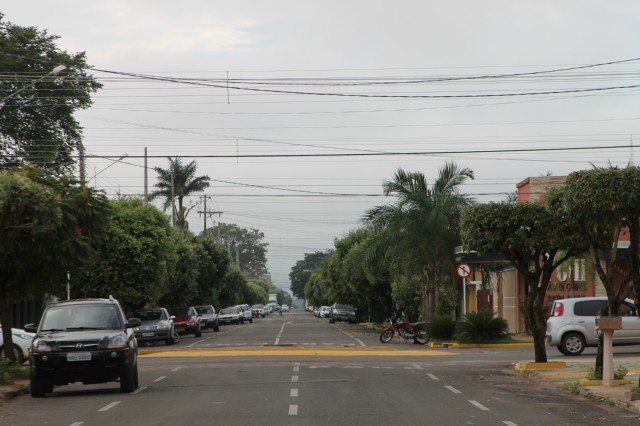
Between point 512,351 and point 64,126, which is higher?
point 64,126

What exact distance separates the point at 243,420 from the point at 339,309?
70.0 m

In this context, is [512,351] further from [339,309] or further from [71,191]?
[339,309]

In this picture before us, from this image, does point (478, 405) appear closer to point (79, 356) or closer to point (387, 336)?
point (79, 356)

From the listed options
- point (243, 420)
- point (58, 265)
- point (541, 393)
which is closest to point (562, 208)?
point (541, 393)

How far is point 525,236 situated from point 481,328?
15.5 m

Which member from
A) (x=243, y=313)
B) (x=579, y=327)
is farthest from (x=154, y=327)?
(x=243, y=313)

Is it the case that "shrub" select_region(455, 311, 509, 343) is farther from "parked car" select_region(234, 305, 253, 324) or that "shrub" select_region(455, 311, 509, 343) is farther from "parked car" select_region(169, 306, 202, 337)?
"parked car" select_region(234, 305, 253, 324)

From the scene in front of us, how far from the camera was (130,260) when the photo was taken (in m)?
45.9

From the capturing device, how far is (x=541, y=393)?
63.8 feet

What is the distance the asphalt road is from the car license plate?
0.75m

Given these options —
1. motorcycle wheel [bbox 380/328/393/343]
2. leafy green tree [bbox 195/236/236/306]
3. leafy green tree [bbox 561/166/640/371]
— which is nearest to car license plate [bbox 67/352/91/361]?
leafy green tree [bbox 561/166/640/371]

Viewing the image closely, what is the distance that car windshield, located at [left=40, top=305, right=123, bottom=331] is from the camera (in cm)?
2024

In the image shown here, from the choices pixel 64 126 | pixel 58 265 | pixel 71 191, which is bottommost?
pixel 58 265

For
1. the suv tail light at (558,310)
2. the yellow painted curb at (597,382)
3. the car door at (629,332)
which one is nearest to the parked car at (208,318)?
the suv tail light at (558,310)
